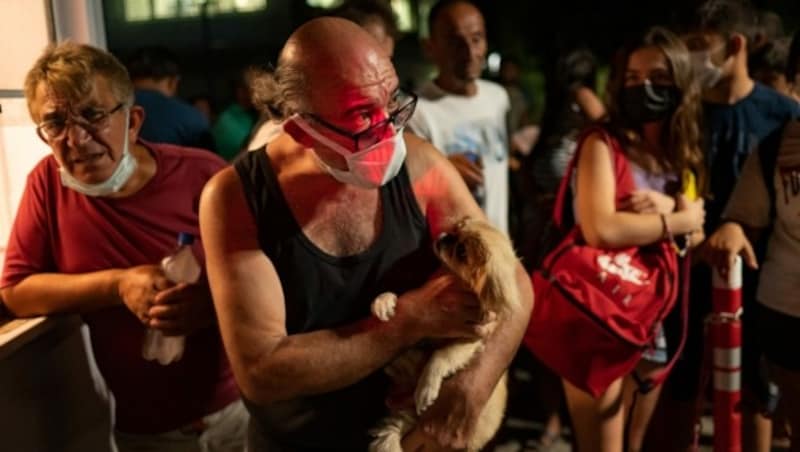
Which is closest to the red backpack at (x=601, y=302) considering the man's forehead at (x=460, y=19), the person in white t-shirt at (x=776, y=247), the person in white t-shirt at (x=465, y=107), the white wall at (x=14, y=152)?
the person in white t-shirt at (x=776, y=247)

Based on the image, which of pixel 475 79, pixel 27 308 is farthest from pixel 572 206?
pixel 27 308

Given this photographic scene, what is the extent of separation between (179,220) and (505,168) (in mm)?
1939

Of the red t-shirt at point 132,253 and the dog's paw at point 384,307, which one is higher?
the dog's paw at point 384,307

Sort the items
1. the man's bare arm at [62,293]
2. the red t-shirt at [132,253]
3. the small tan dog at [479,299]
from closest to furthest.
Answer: the small tan dog at [479,299] < the man's bare arm at [62,293] < the red t-shirt at [132,253]

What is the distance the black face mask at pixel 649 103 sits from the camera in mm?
2801

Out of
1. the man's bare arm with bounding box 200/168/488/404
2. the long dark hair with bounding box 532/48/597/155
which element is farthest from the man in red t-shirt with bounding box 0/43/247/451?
the long dark hair with bounding box 532/48/597/155

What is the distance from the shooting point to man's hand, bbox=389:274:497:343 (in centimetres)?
159

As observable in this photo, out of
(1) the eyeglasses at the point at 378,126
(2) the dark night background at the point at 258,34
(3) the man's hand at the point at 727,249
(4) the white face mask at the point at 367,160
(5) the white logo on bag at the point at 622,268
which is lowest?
(2) the dark night background at the point at 258,34

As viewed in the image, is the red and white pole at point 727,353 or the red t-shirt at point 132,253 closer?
the red t-shirt at point 132,253

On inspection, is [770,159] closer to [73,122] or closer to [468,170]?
[468,170]

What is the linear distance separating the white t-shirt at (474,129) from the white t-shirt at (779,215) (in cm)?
108

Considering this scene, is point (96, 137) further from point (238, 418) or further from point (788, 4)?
point (788, 4)

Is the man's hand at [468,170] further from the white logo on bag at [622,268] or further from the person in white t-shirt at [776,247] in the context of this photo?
the person in white t-shirt at [776,247]

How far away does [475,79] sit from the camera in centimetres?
367
